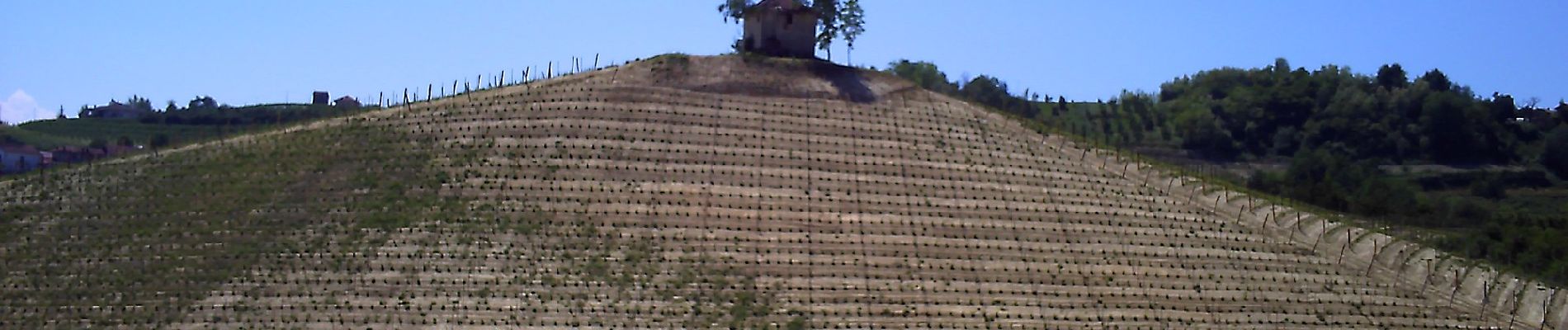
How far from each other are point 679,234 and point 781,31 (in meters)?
13.4

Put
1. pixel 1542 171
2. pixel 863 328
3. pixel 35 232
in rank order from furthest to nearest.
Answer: pixel 1542 171 → pixel 35 232 → pixel 863 328

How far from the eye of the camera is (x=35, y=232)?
140 ft

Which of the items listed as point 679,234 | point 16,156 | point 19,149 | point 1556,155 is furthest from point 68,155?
point 1556,155

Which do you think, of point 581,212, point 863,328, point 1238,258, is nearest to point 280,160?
point 581,212

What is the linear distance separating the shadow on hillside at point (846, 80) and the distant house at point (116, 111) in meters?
49.3

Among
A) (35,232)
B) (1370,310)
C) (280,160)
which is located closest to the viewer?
(1370,310)

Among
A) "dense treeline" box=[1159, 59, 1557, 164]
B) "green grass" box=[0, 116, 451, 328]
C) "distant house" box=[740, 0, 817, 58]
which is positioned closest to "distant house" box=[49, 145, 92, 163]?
"green grass" box=[0, 116, 451, 328]

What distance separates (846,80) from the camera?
5291 centimetres

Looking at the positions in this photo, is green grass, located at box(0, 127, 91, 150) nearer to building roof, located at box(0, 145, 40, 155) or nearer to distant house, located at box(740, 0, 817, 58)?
building roof, located at box(0, 145, 40, 155)

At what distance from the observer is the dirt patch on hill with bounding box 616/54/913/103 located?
50.8m

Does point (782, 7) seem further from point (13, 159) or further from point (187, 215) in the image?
point (13, 159)

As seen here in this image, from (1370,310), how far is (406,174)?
21.9 metres

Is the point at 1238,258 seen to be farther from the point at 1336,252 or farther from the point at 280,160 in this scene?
the point at 280,160

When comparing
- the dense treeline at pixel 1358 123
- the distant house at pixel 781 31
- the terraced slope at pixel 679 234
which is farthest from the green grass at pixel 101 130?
the dense treeline at pixel 1358 123
